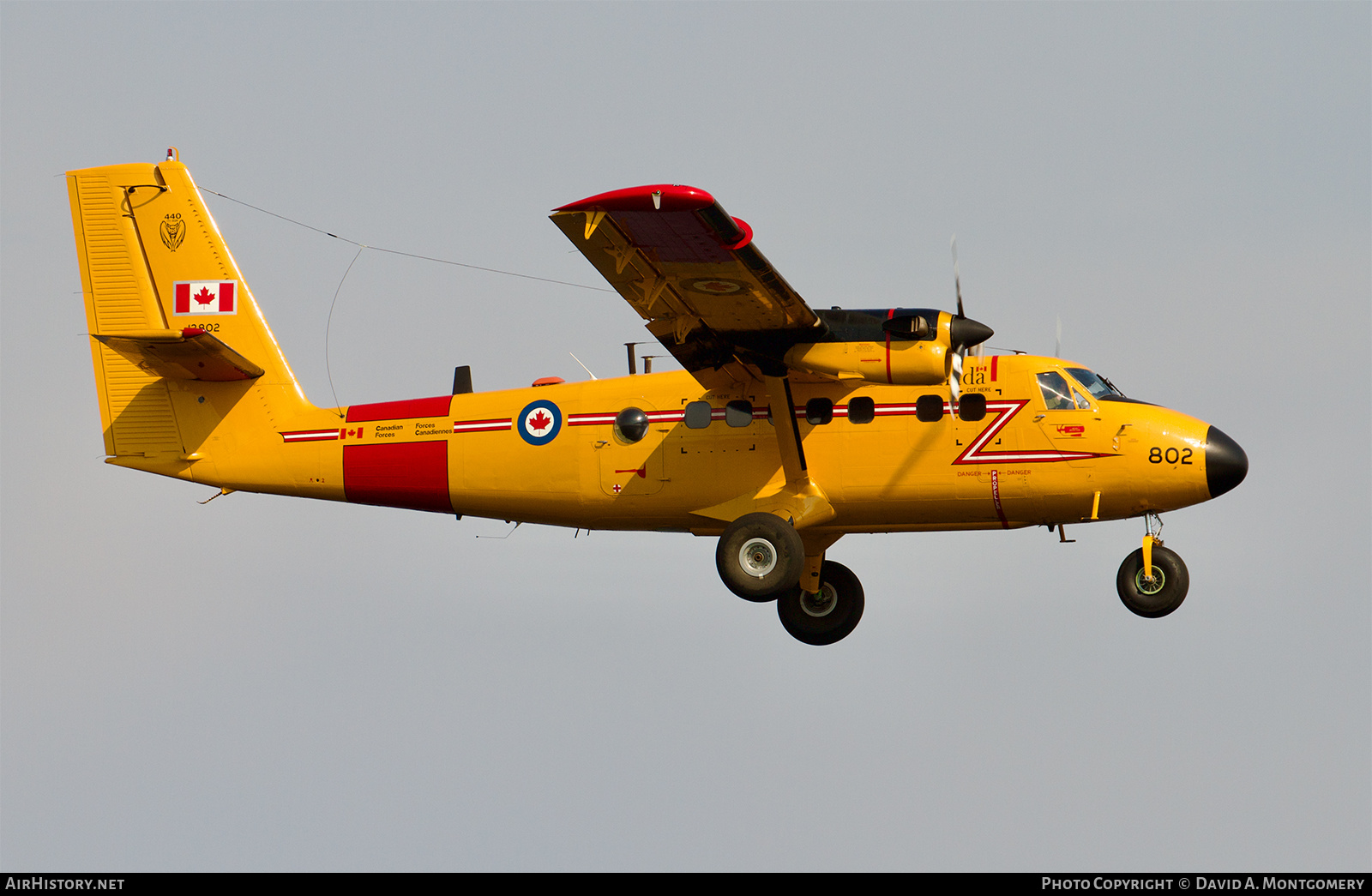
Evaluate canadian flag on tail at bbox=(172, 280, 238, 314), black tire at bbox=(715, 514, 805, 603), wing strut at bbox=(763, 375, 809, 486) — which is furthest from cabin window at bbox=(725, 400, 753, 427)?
canadian flag on tail at bbox=(172, 280, 238, 314)

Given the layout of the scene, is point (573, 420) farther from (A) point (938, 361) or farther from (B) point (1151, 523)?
(B) point (1151, 523)

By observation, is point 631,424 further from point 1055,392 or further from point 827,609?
point 1055,392

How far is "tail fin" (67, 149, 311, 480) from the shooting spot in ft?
69.3

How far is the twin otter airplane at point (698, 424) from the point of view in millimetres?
18172

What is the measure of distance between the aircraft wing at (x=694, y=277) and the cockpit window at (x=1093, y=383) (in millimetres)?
3131

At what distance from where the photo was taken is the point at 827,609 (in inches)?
837

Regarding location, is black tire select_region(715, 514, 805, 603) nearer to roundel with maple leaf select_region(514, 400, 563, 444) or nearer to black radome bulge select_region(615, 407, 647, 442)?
black radome bulge select_region(615, 407, 647, 442)

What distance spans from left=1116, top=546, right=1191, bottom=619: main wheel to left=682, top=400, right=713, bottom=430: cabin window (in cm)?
504

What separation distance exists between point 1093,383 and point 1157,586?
7.82ft

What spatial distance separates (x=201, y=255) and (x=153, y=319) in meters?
1.04
